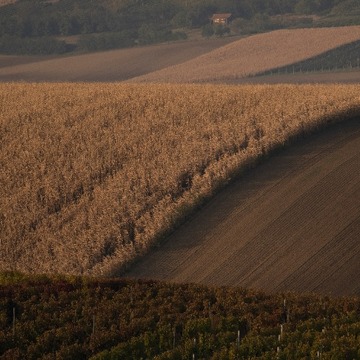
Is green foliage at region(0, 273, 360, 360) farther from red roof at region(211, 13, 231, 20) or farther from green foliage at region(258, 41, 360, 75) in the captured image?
red roof at region(211, 13, 231, 20)

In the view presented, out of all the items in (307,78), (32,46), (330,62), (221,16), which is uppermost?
(32,46)

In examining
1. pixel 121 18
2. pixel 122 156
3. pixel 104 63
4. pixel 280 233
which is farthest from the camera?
pixel 121 18

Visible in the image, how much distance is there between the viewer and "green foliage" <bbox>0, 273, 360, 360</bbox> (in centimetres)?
2164

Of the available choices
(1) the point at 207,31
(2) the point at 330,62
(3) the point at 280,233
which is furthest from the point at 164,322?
(1) the point at 207,31

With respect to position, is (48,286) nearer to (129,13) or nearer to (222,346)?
(222,346)

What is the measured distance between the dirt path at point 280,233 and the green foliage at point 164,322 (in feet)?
13.1

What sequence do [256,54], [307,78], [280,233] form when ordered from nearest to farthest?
[280,233] → [307,78] → [256,54]

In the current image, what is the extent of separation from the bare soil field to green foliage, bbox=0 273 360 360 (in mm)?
61851

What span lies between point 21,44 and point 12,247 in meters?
76.7

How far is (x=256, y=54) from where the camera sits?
9238cm

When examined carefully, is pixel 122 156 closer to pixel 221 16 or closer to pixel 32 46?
pixel 32 46

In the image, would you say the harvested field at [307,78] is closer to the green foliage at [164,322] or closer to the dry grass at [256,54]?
the dry grass at [256,54]

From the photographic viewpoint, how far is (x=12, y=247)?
3566 cm

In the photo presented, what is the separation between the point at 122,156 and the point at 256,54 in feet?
170
